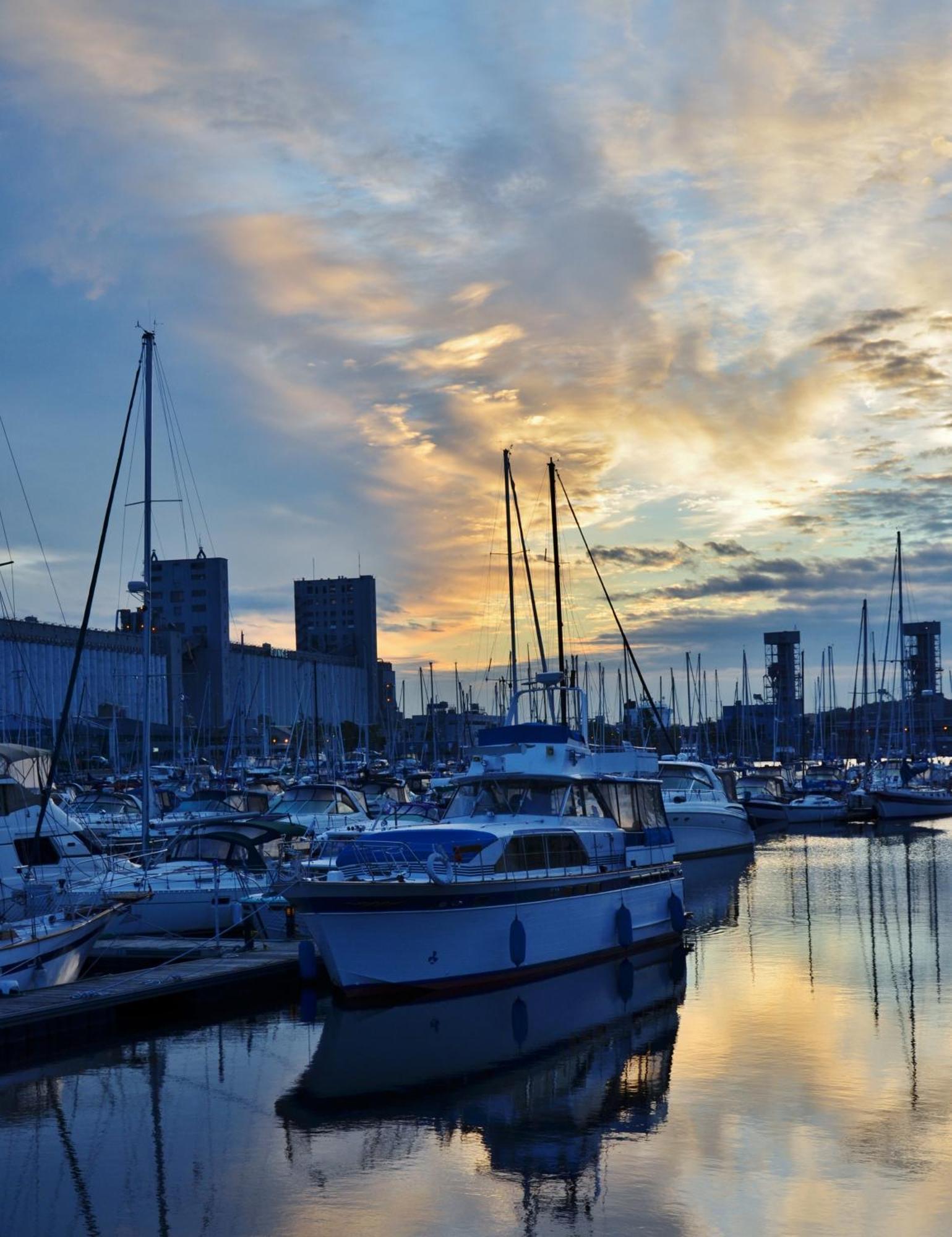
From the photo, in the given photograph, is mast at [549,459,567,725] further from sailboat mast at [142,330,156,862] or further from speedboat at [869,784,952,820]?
speedboat at [869,784,952,820]

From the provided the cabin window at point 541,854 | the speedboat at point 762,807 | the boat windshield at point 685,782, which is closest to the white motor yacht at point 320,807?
the boat windshield at point 685,782

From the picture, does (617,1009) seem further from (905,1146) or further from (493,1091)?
(905,1146)

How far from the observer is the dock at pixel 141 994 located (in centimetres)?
2214

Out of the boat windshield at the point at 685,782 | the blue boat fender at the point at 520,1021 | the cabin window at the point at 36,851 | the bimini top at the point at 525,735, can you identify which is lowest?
the blue boat fender at the point at 520,1021

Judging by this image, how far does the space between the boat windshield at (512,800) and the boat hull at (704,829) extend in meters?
27.7

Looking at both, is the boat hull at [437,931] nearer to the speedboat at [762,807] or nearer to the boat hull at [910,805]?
the speedboat at [762,807]

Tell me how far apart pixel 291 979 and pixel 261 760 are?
104611mm

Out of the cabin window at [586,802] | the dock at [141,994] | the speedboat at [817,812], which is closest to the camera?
the dock at [141,994]

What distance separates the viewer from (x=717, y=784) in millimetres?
61938

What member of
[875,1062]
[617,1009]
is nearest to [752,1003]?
[617,1009]

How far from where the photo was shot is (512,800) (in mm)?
29703

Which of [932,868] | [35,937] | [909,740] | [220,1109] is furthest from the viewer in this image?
[909,740]

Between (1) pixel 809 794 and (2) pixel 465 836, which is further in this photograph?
(1) pixel 809 794

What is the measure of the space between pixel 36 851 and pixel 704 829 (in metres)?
33.8
